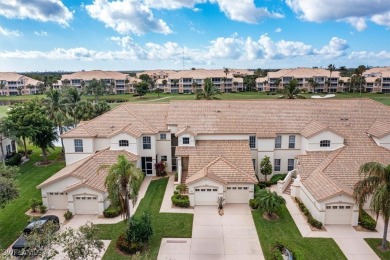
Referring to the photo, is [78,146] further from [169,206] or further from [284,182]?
[284,182]

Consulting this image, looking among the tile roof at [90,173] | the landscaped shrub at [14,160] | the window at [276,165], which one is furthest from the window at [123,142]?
the window at [276,165]

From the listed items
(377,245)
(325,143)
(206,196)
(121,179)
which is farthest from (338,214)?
(121,179)

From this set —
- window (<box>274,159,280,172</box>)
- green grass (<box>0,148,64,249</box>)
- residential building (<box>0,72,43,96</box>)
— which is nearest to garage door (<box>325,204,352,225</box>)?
window (<box>274,159,280,172</box>)

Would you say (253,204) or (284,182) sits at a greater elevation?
(284,182)

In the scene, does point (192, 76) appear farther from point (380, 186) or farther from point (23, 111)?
point (380, 186)

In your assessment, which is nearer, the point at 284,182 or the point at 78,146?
the point at 284,182

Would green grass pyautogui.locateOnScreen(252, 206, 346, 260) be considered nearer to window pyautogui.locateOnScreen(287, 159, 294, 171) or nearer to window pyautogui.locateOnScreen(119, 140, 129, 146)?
window pyautogui.locateOnScreen(287, 159, 294, 171)

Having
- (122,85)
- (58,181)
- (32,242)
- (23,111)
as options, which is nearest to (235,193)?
(58,181)
